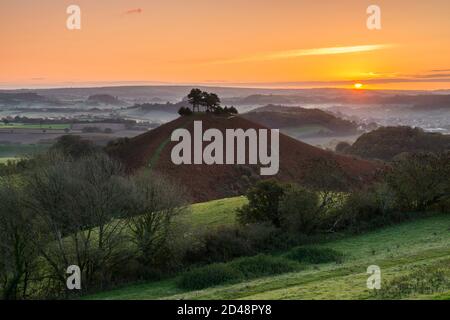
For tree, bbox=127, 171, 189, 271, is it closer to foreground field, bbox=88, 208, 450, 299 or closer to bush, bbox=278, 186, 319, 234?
foreground field, bbox=88, 208, 450, 299

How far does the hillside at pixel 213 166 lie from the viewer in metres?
69.3

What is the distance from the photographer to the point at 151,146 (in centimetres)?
7981

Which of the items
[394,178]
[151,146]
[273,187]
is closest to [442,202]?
[394,178]

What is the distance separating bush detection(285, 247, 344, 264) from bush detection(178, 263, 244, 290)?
5.80m

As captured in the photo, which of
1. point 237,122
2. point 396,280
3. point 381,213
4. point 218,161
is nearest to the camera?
point 396,280

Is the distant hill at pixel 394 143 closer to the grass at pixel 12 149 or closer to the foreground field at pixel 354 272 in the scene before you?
the foreground field at pixel 354 272

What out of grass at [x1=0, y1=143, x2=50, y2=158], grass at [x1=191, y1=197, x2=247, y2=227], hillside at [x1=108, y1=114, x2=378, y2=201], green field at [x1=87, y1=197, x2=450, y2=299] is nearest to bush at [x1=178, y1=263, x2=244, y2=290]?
green field at [x1=87, y1=197, x2=450, y2=299]

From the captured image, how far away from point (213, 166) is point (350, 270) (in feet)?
166

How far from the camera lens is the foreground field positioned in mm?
19766

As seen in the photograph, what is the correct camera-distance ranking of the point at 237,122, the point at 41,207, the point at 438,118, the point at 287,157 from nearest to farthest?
the point at 41,207
the point at 287,157
the point at 237,122
the point at 438,118

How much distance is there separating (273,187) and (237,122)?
49914mm

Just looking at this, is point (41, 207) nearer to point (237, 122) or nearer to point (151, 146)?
point (151, 146)

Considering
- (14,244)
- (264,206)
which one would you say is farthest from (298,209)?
(14,244)

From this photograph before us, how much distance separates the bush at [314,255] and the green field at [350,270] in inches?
35.6
